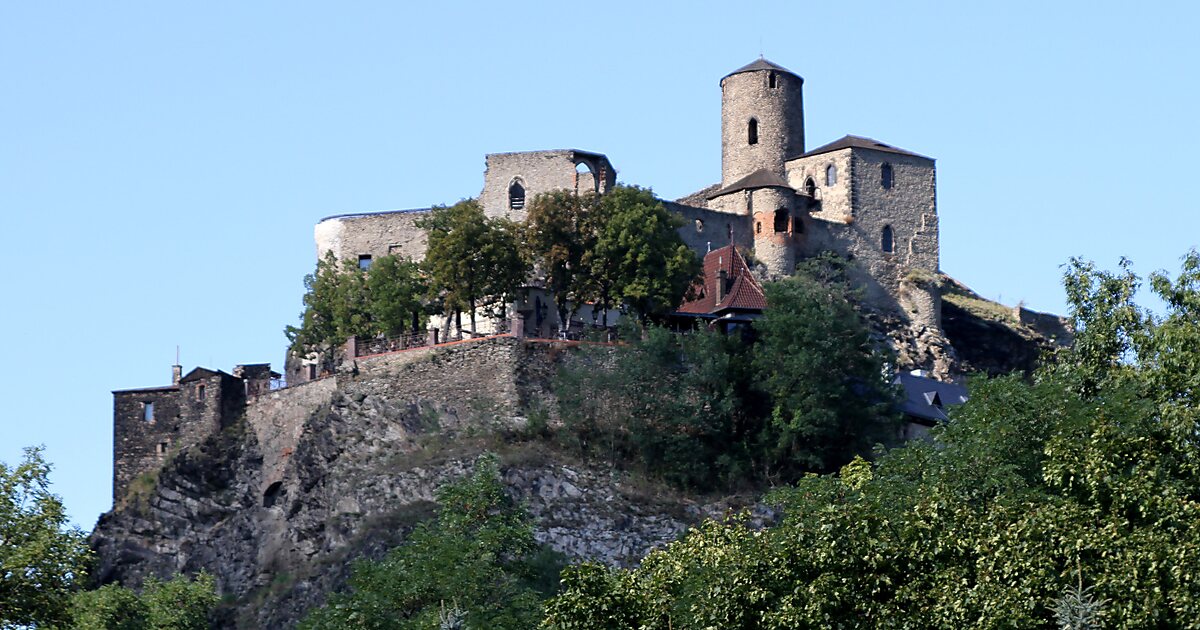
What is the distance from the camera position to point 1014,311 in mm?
104188

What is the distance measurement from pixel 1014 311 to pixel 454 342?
2928cm

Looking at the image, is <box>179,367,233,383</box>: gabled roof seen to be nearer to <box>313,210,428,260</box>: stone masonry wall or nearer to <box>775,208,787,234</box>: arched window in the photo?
<box>313,210,428,260</box>: stone masonry wall

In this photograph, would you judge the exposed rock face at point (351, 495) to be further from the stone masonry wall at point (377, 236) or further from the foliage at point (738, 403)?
the stone masonry wall at point (377, 236)

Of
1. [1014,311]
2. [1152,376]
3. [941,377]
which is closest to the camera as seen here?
[1152,376]

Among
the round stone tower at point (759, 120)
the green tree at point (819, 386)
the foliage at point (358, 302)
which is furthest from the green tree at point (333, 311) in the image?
the round stone tower at point (759, 120)

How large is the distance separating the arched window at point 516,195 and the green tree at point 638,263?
704 cm

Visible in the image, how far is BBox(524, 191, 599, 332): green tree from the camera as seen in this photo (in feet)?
278

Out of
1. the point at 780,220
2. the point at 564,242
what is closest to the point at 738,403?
the point at 564,242

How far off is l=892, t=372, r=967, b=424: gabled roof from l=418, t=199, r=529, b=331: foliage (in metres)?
13.6

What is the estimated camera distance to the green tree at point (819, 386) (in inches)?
3113

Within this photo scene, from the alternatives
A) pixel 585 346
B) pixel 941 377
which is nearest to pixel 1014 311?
pixel 941 377

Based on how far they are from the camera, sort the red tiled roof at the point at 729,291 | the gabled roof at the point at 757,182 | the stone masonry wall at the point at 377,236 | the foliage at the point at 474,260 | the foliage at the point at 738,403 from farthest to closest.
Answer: the gabled roof at the point at 757,182 → the stone masonry wall at the point at 377,236 → the red tiled roof at the point at 729,291 → the foliage at the point at 474,260 → the foliage at the point at 738,403

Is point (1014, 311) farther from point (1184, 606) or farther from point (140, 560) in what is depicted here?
point (1184, 606)

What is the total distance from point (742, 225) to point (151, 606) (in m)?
29.9
